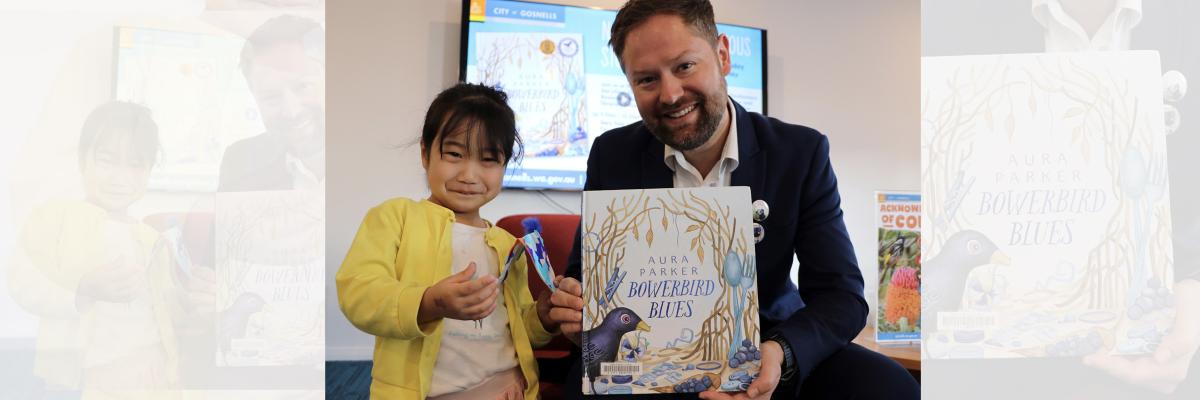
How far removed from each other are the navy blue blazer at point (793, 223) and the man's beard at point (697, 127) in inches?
2.3

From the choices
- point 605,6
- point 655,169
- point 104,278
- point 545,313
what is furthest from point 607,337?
point 605,6

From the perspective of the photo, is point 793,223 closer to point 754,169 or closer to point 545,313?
point 754,169

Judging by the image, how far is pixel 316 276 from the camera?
1.56 meters

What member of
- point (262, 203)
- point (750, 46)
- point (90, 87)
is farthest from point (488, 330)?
point (750, 46)

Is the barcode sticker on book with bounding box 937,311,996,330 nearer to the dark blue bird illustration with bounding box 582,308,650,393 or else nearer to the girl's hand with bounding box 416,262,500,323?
the dark blue bird illustration with bounding box 582,308,650,393

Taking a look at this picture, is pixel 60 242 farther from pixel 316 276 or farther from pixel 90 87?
pixel 316 276

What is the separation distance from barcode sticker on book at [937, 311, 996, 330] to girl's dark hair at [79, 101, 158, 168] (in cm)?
146

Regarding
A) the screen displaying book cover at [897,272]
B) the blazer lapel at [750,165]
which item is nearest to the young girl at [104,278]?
the blazer lapel at [750,165]

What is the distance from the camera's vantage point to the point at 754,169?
4.61 feet

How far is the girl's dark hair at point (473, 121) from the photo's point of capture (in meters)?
1.35

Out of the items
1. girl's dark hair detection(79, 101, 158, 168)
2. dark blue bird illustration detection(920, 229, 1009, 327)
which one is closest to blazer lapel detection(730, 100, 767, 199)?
dark blue bird illustration detection(920, 229, 1009, 327)

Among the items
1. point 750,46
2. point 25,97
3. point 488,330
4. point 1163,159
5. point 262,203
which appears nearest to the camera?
point 25,97

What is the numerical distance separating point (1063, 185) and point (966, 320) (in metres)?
0.42

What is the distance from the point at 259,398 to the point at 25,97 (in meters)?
0.68
